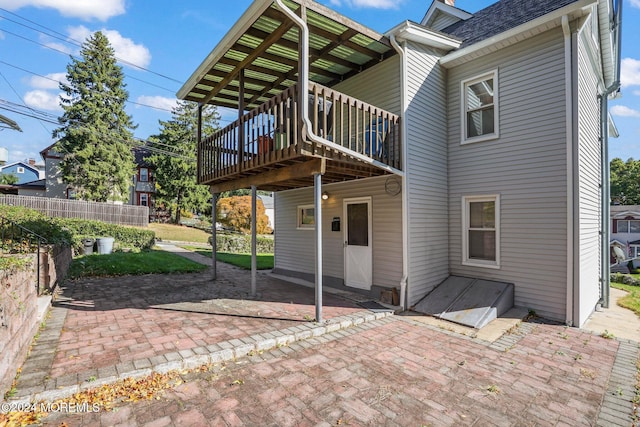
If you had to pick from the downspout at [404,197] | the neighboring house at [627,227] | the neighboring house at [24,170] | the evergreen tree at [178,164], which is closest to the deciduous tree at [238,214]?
the evergreen tree at [178,164]

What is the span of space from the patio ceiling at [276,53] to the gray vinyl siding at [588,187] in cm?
404

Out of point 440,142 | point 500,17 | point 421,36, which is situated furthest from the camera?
point 500,17

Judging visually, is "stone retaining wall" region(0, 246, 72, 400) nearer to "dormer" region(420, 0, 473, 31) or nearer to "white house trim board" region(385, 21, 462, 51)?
"white house trim board" region(385, 21, 462, 51)

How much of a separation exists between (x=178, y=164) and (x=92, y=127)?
6938 millimetres

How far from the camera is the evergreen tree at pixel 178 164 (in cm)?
2830

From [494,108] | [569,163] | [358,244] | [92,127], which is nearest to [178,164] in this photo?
[92,127]

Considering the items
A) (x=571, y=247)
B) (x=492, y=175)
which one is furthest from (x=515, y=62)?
(x=571, y=247)

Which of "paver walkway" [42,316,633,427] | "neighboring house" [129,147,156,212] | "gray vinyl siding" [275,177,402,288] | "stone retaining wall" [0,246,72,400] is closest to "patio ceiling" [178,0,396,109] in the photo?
"gray vinyl siding" [275,177,402,288]

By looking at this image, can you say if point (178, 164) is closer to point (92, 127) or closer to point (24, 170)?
point (92, 127)

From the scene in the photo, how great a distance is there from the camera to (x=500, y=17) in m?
7.61

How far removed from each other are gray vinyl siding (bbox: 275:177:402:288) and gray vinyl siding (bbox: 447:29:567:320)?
1.85 metres

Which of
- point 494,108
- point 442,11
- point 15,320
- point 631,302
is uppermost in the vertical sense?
point 442,11

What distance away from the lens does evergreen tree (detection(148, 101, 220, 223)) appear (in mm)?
28297

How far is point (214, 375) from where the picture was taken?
361cm
